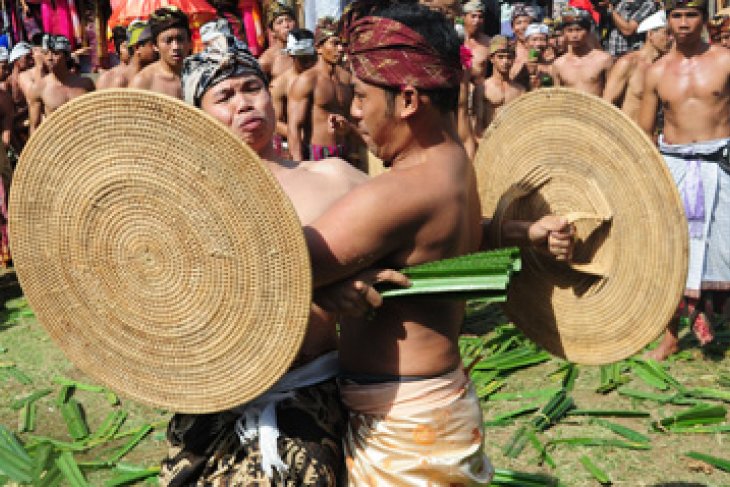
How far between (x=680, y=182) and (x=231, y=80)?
462 centimetres

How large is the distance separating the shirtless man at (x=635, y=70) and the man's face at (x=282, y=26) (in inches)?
178

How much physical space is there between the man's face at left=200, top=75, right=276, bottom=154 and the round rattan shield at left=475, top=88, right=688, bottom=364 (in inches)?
30.6

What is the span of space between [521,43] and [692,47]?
5664mm

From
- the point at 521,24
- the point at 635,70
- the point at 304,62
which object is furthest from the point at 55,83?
the point at 635,70

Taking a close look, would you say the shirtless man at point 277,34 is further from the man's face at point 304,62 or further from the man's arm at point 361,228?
the man's arm at point 361,228

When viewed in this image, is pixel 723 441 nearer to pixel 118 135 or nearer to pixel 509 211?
pixel 509 211

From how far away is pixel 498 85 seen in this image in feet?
34.2

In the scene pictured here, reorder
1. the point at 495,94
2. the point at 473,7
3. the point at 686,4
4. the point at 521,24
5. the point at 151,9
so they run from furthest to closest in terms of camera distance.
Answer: the point at 521,24 < the point at 473,7 < the point at 151,9 < the point at 495,94 < the point at 686,4

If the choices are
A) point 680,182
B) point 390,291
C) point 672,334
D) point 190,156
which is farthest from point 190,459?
point 680,182

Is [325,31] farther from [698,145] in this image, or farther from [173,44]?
[698,145]

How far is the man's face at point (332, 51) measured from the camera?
9258 millimetres

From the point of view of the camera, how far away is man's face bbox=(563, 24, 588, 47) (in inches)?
395

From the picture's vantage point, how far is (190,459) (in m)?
2.69

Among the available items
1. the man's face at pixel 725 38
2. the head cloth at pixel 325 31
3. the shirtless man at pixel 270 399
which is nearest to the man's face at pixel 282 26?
the head cloth at pixel 325 31
